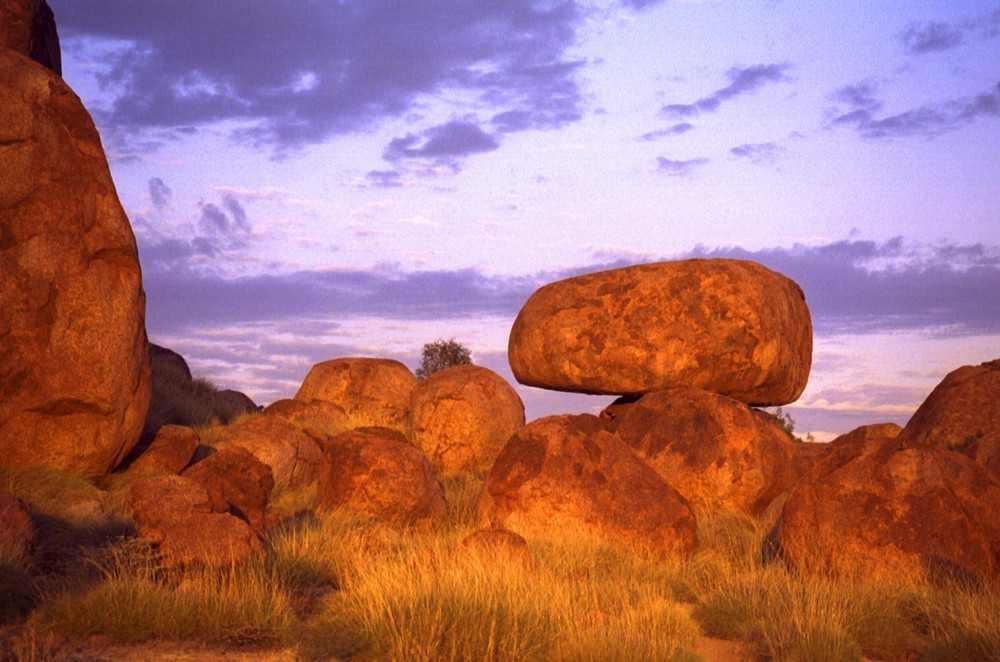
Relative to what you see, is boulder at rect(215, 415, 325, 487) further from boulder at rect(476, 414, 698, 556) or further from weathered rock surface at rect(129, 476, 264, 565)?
weathered rock surface at rect(129, 476, 264, 565)

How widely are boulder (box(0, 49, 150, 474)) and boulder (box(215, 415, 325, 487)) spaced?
7.64 ft

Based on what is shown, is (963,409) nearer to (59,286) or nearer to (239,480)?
(239,480)

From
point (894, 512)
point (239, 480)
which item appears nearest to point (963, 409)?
point (894, 512)

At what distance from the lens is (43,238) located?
472 inches

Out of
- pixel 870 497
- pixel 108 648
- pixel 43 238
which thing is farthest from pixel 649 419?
pixel 108 648

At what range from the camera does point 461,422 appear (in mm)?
18125

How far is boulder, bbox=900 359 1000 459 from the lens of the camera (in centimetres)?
1523

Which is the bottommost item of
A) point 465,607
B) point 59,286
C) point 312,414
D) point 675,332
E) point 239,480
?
point 465,607

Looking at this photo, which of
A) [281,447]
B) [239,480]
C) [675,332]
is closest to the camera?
[239,480]

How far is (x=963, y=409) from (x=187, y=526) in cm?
1186

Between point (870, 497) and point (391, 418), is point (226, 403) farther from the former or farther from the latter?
point (870, 497)

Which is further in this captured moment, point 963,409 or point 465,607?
point 963,409

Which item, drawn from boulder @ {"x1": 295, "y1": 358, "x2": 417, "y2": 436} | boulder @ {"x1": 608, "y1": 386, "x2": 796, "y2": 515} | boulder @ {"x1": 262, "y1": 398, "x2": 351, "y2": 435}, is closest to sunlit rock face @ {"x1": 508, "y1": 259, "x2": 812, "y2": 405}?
boulder @ {"x1": 608, "y1": 386, "x2": 796, "y2": 515}

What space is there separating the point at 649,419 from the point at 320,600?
742 centimetres
